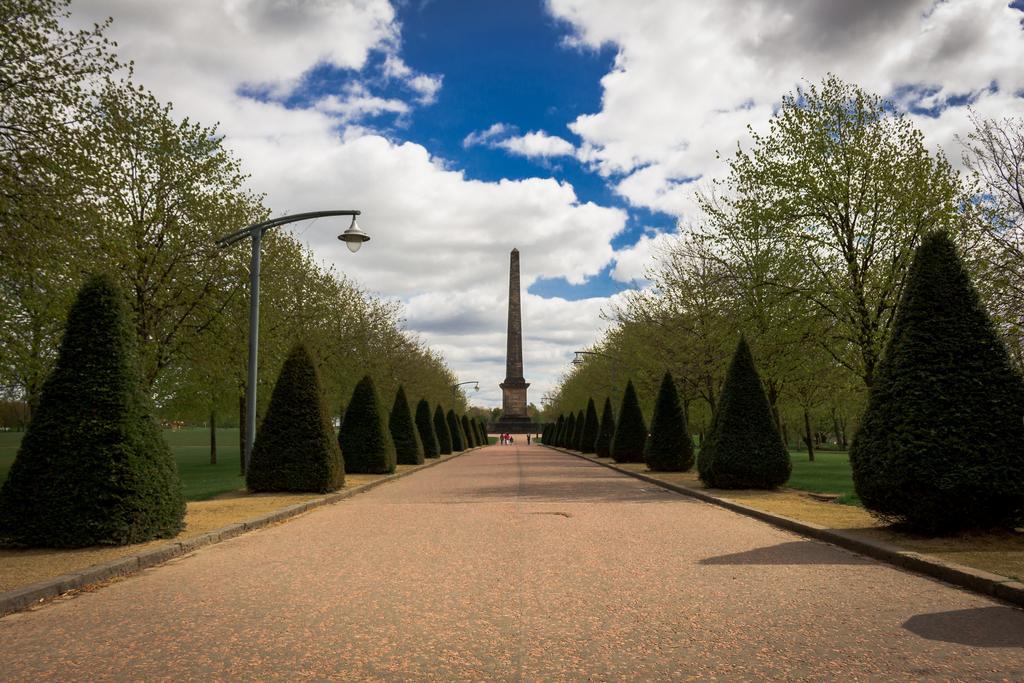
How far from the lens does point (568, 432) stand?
187 ft

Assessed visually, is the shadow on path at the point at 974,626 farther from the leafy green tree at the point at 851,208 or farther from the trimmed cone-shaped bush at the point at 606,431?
the trimmed cone-shaped bush at the point at 606,431

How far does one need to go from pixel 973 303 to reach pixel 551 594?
6.69 m

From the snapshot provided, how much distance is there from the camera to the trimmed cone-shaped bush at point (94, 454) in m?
8.36

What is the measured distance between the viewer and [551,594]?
21.0 feet

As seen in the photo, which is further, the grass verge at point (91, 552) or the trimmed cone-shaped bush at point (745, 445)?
the trimmed cone-shaped bush at point (745, 445)

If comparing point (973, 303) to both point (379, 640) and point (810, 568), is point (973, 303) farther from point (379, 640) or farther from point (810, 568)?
point (379, 640)

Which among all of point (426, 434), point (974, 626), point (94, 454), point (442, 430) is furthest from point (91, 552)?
point (442, 430)

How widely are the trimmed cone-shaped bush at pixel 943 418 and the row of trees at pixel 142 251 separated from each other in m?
9.91

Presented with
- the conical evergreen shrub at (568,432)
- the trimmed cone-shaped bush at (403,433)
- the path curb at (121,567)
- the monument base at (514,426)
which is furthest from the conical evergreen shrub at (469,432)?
the path curb at (121,567)

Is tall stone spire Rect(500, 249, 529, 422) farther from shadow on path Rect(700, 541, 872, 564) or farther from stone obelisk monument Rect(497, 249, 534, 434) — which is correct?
shadow on path Rect(700, 541, 872, 564)

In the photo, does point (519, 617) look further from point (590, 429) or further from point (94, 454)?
point (590, 429)

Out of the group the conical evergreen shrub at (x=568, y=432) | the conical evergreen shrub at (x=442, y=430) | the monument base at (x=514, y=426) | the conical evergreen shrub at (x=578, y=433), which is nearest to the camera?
the conical evergreen shrub at (x=442, y=430)

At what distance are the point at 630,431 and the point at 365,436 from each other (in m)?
12.2

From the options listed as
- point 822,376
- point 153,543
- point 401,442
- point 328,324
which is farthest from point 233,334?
point 822,376
